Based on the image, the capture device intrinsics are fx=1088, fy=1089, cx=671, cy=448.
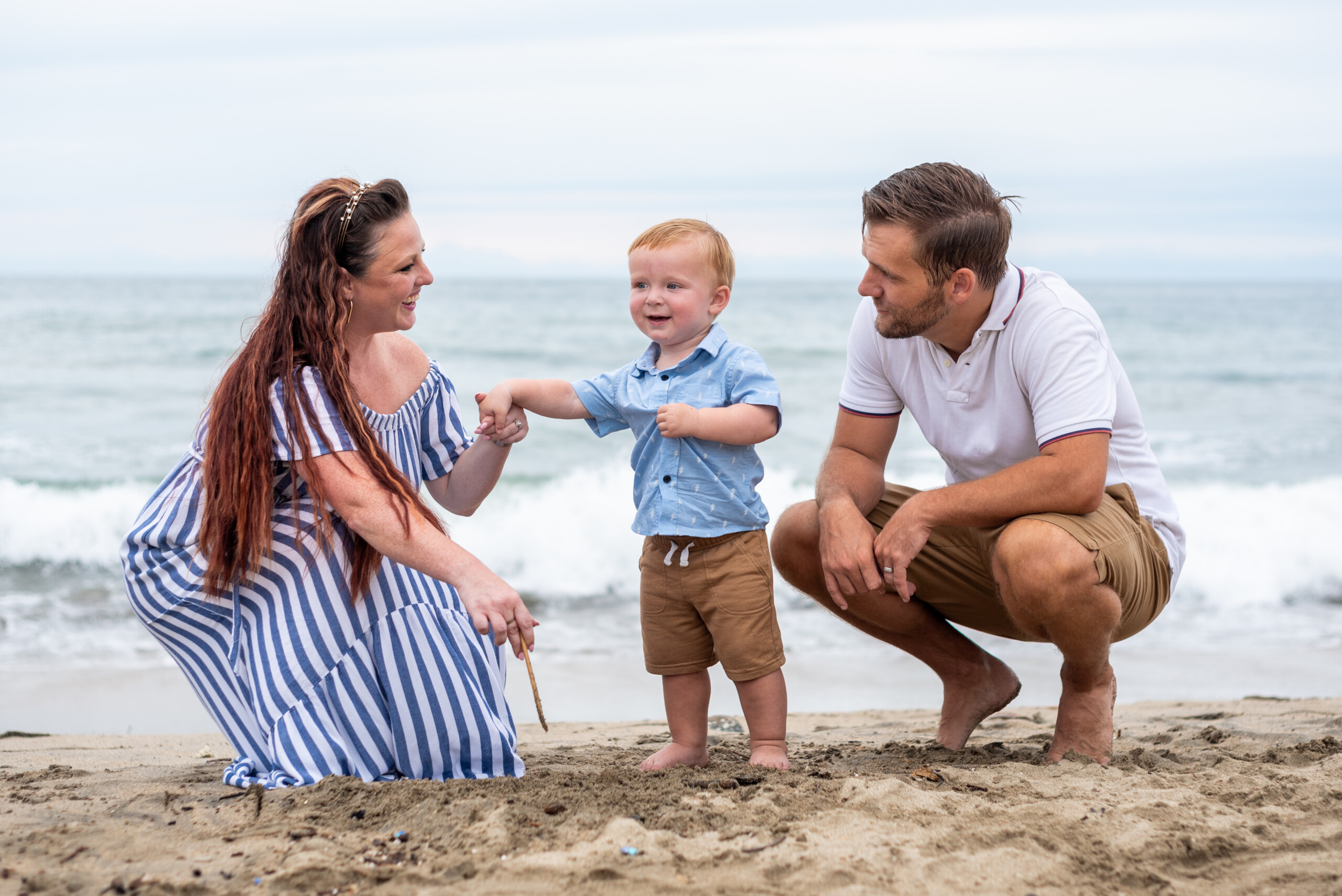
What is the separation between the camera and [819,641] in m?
5.73

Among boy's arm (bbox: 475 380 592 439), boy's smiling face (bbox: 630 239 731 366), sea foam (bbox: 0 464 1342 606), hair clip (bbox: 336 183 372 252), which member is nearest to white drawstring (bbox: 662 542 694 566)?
boy's arm (bbox: 475 380 592 439)

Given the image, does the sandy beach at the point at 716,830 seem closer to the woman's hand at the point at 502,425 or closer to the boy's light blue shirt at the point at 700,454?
the boy's light blue shirt at the point at 700,454

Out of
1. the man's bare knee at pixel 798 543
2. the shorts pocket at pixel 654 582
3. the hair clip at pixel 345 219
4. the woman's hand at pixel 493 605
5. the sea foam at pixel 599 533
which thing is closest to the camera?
the woman's hand at pixel 493 605

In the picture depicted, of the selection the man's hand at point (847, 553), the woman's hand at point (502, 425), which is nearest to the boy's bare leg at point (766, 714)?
the man's hand at point (847, 553)

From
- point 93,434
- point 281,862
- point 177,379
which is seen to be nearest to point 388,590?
point 281,862

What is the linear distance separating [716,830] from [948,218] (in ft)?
5.52

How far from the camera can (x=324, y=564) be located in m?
2.60

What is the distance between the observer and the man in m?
2.83

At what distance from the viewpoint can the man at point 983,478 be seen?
111 inches

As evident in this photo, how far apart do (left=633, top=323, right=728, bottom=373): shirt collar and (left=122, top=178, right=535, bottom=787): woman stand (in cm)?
66

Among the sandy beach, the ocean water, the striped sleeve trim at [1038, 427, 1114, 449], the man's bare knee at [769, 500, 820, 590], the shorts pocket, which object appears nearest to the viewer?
the sandy beach

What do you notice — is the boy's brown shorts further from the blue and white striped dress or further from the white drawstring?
the blue and white striped dress

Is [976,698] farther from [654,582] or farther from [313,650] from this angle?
[313,650]

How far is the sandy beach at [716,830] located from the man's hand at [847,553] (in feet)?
1.65
